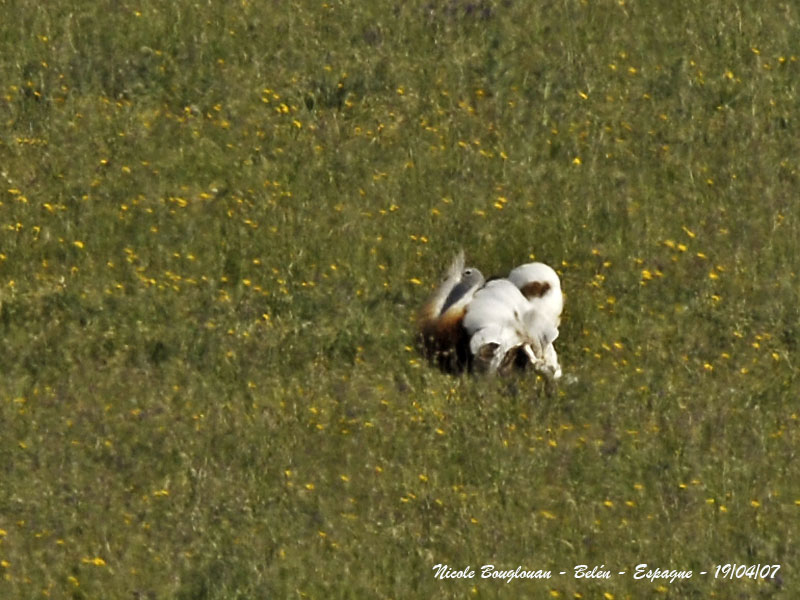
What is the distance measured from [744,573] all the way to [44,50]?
9.21 meters

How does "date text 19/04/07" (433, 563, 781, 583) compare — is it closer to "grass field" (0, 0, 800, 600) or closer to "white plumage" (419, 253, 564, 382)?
"grass field" (0, 0, 800, 600)

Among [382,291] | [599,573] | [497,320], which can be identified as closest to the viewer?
[599,573]

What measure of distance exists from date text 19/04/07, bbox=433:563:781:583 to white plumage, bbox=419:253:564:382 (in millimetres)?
2639

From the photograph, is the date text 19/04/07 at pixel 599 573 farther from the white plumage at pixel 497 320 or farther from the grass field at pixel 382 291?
the white plumage at pixel 497 320

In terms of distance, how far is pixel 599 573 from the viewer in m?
12.3

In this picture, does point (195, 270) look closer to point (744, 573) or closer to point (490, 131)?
point (490, 131)

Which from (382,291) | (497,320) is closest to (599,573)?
(497,320)

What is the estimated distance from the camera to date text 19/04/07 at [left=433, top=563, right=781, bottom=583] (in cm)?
1228

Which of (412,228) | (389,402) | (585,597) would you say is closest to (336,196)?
(412,228)

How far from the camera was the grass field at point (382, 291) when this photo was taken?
12.6 m

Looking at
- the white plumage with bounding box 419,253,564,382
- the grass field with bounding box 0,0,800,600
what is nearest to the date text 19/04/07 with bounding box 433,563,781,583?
the grass field with bounding box 0,0,800,600

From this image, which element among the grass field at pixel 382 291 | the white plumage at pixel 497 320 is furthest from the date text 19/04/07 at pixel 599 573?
the white plumage at pixel 497 320

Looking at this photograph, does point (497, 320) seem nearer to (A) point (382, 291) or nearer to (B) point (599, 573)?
(A) point (382, 291)

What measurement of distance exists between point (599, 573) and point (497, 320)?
3.23 m
